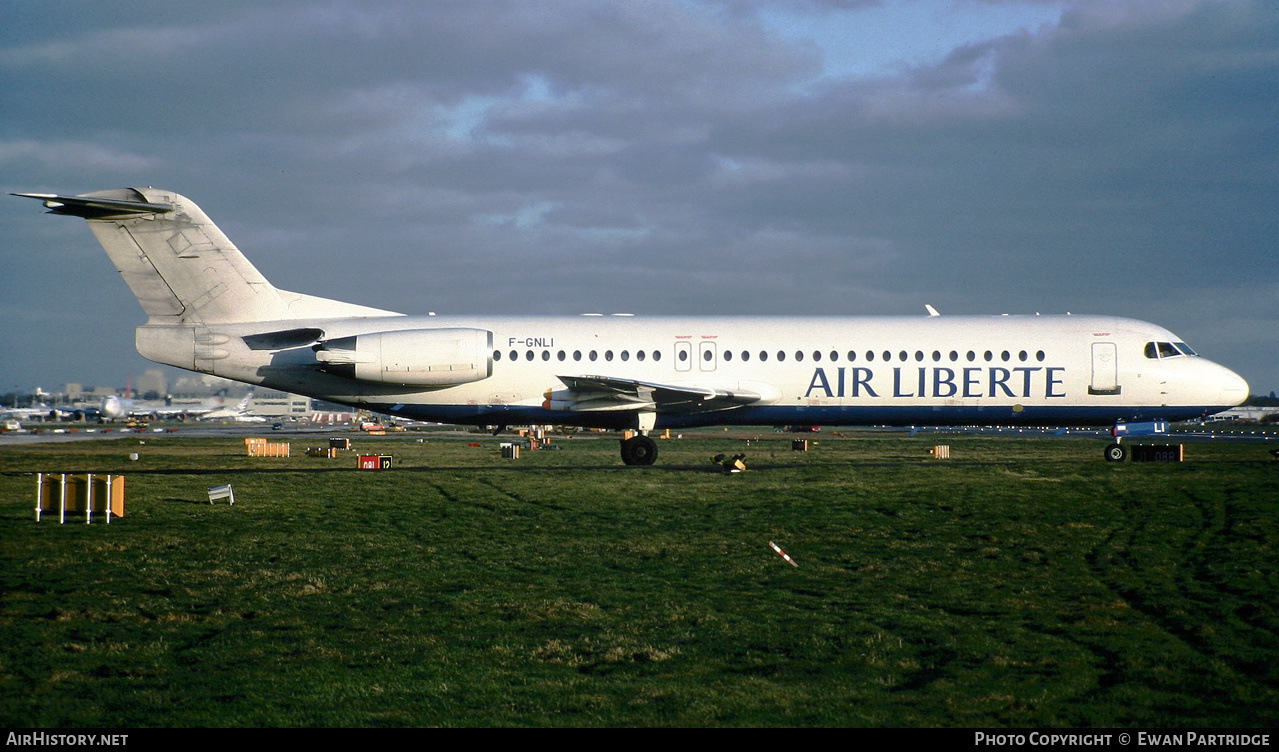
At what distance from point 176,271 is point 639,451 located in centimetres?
1228

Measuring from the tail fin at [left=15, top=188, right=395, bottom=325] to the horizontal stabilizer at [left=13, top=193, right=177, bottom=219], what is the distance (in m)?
0.02

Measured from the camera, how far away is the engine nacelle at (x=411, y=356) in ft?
80.2

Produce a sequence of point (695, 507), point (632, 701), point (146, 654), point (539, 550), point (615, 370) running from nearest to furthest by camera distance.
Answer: point (632, 701), point (146, 654), point (539, 550), point (695, 507), point (615, 370)

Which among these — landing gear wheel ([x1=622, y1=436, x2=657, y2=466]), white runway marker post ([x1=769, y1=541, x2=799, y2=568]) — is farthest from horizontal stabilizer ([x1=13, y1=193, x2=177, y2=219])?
white runway marker post ([x1=769, y1=541, x2=799, y2=568])

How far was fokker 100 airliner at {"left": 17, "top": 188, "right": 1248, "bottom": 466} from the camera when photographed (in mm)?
24547

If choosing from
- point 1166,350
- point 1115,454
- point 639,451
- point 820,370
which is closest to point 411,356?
point 639,451

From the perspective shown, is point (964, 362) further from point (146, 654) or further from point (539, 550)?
point (146, 654)

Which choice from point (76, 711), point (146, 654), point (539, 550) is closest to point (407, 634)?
point (146, 654)

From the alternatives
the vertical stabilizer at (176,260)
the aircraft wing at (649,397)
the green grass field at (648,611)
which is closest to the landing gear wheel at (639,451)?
the aircraft wing at (649,397)

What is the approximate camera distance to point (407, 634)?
7941mm

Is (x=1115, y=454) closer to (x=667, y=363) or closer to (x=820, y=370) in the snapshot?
(x=820, y=370)

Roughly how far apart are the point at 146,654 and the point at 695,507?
1038cm

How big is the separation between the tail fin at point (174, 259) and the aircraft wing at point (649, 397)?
26.3 ft

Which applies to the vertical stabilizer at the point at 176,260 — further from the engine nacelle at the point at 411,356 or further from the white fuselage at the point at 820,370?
the engine nacelle at the point at 411,356
